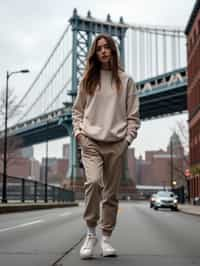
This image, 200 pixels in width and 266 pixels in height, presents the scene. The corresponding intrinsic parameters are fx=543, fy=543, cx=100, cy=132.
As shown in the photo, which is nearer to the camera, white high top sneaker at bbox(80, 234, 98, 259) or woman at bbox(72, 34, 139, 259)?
woman at bbox(72, 34, 139, 259)

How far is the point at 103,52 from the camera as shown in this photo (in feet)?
16.9

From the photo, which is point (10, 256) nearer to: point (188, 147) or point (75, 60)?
point (188, 147)

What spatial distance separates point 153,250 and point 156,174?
493ft

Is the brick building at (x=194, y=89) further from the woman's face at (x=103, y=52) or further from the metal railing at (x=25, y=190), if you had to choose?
the woman's face at (x=103, y=52)

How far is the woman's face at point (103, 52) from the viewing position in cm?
516

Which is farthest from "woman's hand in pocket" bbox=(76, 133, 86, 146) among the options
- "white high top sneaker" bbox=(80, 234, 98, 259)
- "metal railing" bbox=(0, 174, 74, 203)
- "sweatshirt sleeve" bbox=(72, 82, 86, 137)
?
"metal railing" bbox=(0, 174, 74, 203)

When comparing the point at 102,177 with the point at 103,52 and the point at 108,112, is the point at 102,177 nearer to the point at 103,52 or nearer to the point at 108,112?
the point at 108,112

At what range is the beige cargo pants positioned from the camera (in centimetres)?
500

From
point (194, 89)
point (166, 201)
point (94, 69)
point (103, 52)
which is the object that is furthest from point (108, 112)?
point (194, 89)

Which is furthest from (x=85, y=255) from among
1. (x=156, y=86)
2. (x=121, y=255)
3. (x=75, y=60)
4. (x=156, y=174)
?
(x=156, y=174)

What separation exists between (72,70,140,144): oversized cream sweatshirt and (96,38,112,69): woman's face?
0.13 metres

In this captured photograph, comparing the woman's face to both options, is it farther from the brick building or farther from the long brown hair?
the brick building

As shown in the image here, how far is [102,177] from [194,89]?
5175 cm

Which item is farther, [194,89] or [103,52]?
[194,89]
